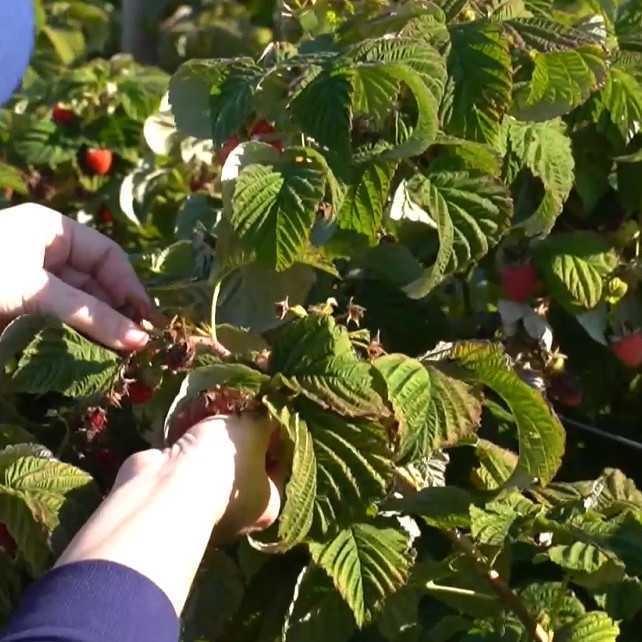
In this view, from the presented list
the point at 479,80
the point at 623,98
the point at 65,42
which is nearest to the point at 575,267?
the point at 623,98

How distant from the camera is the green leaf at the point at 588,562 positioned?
1.05m

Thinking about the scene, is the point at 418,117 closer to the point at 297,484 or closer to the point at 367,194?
the point at 367,194

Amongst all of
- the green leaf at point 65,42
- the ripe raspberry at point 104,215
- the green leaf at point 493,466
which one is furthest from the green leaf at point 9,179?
the green leaf at point 65,42

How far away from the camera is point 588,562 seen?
1.05 meters

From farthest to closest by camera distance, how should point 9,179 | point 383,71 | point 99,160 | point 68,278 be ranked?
1. point 99,160
2. point 9,179
3. point 68,278
4. point 383,71

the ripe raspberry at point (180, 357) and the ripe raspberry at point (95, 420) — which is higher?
the ripe raspberry at point (180, 357)

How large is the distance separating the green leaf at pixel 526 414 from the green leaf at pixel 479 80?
196mm

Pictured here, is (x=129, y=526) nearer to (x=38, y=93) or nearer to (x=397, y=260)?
(x=397, y=260)

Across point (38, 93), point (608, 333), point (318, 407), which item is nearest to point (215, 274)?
point (318, 407)

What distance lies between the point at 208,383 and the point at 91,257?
262 millimetres

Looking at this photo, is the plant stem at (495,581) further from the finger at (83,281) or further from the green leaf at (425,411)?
the finger at (83,281)

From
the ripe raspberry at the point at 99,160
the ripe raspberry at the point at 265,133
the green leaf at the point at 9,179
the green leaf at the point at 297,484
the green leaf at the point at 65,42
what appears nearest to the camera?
the green leaf at the point at 297,484

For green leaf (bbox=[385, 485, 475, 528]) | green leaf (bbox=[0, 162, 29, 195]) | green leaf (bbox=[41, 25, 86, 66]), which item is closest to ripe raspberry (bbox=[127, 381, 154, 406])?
green leaf (bbox=[385, 485, 475, 528])

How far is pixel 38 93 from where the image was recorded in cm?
223
